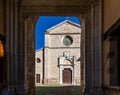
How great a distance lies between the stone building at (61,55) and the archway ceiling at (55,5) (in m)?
31.4

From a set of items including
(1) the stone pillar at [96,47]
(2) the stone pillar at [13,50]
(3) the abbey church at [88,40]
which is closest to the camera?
(3) the abbey church at [88,40]

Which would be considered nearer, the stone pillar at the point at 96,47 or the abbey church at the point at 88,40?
the abbey church at the point at 88,40

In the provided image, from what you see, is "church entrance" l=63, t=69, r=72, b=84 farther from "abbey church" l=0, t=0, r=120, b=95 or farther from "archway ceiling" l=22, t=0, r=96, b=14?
"archway ceiling" l=22, t=0, r=96, b=14

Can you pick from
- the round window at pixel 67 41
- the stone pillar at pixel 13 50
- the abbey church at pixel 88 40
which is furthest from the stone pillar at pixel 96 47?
the round window at pixel 67 41

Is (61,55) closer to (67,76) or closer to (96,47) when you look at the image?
(67,76)

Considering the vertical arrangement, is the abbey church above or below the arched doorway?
above

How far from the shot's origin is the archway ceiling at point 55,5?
11.8m

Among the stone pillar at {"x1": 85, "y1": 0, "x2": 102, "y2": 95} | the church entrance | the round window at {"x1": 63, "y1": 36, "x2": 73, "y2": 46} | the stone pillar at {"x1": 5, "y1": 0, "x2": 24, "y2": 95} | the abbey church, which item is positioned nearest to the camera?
the abbey church

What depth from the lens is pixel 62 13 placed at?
13.6m

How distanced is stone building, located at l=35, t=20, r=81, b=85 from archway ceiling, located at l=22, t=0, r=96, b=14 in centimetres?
3139

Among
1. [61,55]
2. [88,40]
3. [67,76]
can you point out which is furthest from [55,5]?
[67,76]

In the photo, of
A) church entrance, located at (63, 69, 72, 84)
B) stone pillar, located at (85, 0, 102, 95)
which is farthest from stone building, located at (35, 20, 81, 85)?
stone pillar, located at (85, 0, 102, 95)

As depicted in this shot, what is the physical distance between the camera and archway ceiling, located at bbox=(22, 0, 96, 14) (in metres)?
11.8

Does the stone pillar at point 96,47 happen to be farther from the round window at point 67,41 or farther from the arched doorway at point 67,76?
the round window at point 67,41
